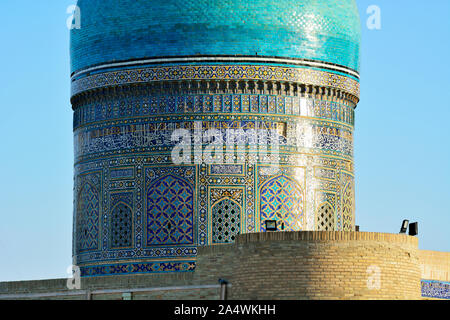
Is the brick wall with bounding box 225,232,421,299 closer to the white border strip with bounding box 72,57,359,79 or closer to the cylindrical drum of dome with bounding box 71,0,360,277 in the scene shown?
the cylindrical drum of dome with bounding box 71,0,360,277

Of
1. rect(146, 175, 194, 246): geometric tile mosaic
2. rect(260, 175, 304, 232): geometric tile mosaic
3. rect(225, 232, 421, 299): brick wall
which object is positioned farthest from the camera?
rect(260, 175, 304, 232): geometric tile mosaic

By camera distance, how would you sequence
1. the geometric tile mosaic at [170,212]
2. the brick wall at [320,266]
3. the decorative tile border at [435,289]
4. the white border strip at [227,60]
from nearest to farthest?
the brick wall at [320,266] → the decorative tile border at [435,289] → the geometric tile mosaic at [170,212] → the white border strip at [227,60]

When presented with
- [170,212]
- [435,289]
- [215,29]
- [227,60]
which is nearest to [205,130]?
[227,60]

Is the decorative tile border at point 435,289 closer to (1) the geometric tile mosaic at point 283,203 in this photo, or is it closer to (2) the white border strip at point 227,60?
(1) the geometric tile mosaic at point 283,203

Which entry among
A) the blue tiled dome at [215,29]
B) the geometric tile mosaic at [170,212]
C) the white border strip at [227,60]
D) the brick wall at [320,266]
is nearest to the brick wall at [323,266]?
the brick wall at [320,266]

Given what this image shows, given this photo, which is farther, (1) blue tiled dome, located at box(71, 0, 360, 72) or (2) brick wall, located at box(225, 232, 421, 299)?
(1) blue tiled dome, located at box(71, 0, 360, 72)

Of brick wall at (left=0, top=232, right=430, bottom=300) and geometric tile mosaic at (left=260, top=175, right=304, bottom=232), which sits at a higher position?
geometric tile mosaic at (left=260, top=175, right=304, bottom=232)

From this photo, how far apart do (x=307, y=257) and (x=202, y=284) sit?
2.17m

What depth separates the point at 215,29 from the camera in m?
18.9

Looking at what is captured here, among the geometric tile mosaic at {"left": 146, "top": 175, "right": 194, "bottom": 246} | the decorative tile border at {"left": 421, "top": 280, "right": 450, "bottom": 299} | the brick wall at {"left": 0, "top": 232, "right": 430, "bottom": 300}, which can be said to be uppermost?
the geometric tile mosaic at {"left": 146, "top": 175, "right": 194, "bottom": 246}

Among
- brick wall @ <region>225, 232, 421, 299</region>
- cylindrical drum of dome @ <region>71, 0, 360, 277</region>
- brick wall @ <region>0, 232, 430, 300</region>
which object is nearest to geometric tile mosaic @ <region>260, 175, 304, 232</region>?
cylindrical drum of dome @ <region>71, 0, 360, 277</region>

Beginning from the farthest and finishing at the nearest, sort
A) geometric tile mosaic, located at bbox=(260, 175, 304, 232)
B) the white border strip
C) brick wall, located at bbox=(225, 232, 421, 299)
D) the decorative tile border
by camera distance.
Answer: the white border strip < geometric tile mosaic, located at bbox=(260, 175, 304, 232) < the decorative tile border < brick wall, located at bbox=(225, 232, 421, 299)

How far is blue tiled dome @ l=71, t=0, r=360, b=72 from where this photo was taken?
18922 mm

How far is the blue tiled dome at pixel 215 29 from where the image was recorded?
18922 millimetres
